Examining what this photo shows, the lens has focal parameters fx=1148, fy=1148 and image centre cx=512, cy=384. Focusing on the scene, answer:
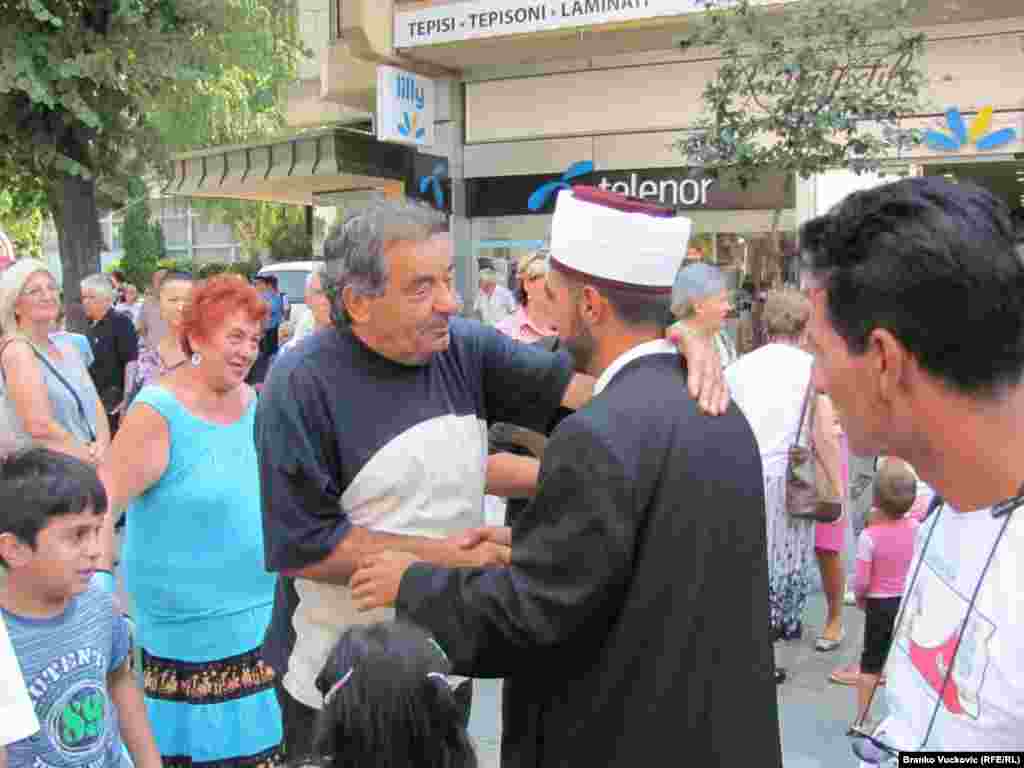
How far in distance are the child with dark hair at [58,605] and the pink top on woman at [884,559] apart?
3.39 m

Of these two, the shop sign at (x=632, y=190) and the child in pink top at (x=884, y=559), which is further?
the shop sign at (x=632, y=190)

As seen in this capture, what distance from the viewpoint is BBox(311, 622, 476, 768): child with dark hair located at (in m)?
1.86

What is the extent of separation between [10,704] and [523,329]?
430 cm

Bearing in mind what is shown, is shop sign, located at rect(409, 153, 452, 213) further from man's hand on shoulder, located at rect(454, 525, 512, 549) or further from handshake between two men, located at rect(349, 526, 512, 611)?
handshake between two men, located at rect(349, 526, 512, 611)

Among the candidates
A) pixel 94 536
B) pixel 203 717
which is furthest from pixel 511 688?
pixel 203 717

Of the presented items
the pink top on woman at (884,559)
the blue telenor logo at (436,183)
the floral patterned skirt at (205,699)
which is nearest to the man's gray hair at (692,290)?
the pink top on woman at (884,559)

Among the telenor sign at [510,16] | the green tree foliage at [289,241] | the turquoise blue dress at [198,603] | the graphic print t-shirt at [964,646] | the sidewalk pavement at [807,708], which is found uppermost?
the telenor sign at [510,16]

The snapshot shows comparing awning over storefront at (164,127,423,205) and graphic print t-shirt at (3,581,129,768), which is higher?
awning over storefront at (164,127,423,205)

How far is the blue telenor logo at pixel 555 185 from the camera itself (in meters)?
15.7

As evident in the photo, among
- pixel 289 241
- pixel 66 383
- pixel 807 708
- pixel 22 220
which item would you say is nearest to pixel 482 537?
pixel 807 708

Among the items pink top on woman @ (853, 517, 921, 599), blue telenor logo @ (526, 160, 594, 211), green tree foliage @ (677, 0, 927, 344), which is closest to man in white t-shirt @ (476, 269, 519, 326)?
blue telenor logo @ (526, 160, 594, 211)

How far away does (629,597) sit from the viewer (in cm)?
199

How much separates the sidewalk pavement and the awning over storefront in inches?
421

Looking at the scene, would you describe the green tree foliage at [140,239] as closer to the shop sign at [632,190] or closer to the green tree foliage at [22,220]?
the green tree foliage at [22,220]
